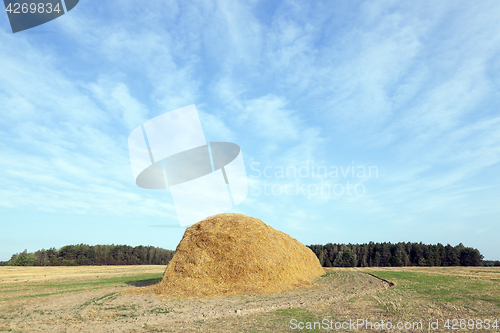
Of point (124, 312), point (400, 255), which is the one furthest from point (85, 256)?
point (400, 255)

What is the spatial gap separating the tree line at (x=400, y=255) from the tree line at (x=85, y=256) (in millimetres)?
68942

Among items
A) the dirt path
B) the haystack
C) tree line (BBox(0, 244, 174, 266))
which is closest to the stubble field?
the dirt path

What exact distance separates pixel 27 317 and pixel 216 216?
1634 cm

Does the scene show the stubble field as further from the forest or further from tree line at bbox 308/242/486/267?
the forest

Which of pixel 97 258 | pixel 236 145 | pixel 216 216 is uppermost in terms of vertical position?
pixel 236 145

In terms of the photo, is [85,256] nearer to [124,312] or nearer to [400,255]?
[124,312]

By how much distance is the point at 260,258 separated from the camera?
77.7 ft

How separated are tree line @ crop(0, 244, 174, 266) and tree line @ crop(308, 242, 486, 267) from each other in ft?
226

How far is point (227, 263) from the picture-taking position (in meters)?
22.7

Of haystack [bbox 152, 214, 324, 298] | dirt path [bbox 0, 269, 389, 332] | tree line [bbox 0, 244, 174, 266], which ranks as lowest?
tree line [bbox 0, 244, 174, 266]

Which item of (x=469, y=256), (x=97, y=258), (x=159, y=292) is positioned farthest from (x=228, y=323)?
(x=97, y=258)

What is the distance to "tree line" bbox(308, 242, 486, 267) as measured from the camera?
83562 millimetres

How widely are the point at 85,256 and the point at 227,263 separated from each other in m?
100

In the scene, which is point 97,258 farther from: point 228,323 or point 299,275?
point 228,323
